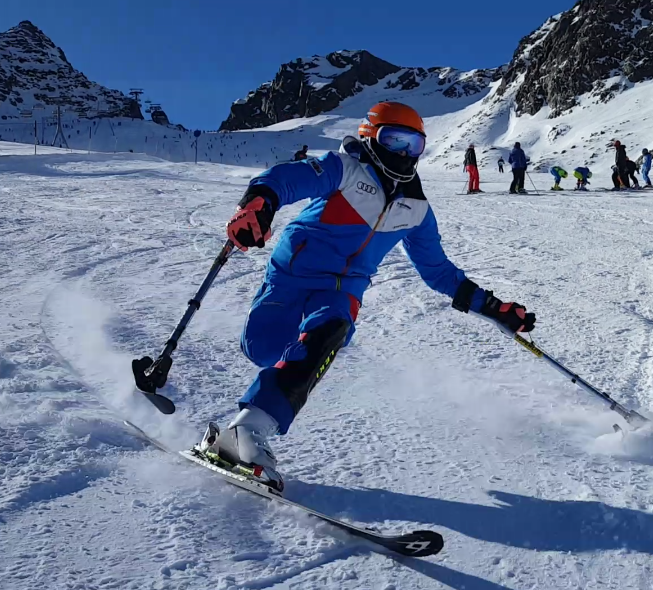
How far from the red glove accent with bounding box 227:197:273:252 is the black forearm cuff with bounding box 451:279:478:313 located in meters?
Answer: 1.20

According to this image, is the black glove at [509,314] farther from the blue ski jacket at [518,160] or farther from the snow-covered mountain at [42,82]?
the snow-covered mountain at [42,82]

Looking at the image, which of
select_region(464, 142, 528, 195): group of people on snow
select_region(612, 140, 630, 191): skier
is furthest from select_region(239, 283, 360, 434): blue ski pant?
select_region(612, 140, 630, 191): skier

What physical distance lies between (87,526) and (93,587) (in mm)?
320

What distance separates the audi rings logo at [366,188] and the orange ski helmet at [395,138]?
4.2 inches

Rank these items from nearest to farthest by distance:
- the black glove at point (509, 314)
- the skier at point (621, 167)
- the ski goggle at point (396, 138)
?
the ski goggle at point (396, 138) → the black glove at point (509, 314) → the skier at point (621, 167)

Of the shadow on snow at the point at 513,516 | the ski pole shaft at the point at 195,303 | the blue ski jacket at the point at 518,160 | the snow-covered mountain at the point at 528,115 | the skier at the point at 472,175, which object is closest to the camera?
the shadow on snow at the point at 513,516

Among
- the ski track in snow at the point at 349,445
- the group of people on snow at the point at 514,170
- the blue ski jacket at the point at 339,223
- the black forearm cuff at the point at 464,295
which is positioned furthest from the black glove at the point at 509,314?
the group of people on snow at the point at 514,170

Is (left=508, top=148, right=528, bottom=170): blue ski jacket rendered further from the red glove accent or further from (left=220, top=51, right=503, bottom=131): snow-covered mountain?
(left=220, top=51, right=503, bottom=131): snow-covered mountain

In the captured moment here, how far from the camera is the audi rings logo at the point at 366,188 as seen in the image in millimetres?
2754

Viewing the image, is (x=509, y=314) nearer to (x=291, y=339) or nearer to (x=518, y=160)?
(x=291, y=339)

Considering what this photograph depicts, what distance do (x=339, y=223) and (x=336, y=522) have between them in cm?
123

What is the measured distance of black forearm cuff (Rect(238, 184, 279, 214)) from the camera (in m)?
2.50

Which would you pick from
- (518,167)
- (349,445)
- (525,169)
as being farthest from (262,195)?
(525,169)

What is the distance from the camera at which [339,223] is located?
2771 mm
